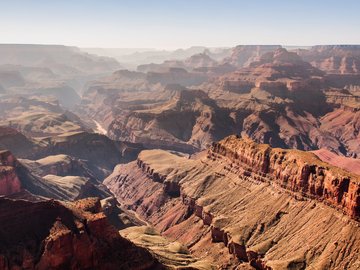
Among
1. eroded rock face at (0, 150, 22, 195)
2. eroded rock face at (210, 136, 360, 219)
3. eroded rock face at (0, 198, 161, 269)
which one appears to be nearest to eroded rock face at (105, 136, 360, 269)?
eroded rock face at (210, 136, 360, 219)

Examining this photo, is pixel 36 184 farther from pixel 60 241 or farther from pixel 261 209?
pixel 60 241

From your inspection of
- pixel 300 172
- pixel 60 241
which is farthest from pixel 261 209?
pixel 60 241

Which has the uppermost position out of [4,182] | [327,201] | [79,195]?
[327,201]

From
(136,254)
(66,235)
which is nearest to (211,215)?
(136,254)

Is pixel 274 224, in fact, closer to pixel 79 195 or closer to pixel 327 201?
pixel 327 201

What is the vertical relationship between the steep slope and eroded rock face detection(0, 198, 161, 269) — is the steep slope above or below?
below

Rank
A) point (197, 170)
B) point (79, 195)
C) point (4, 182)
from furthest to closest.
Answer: point (79, 195)
point (197, 170)
point (4, 182)

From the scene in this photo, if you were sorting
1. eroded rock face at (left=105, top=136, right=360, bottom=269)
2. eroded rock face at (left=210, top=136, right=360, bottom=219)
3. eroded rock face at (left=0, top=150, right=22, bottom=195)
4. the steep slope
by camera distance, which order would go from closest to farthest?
eroded rock face at (left=105, top=136, right=360, bottom=269)
eroded rock face at (left=210, top=136, right=360, bottom=219)
eroded rock face at (left=0, top=150, right=22, bottom=195)
the steep slope

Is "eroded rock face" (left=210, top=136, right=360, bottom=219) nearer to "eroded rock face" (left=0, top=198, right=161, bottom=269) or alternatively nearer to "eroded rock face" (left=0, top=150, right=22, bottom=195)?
"eroded rock face" (left=0, top=198, right=161, bottom=269)
